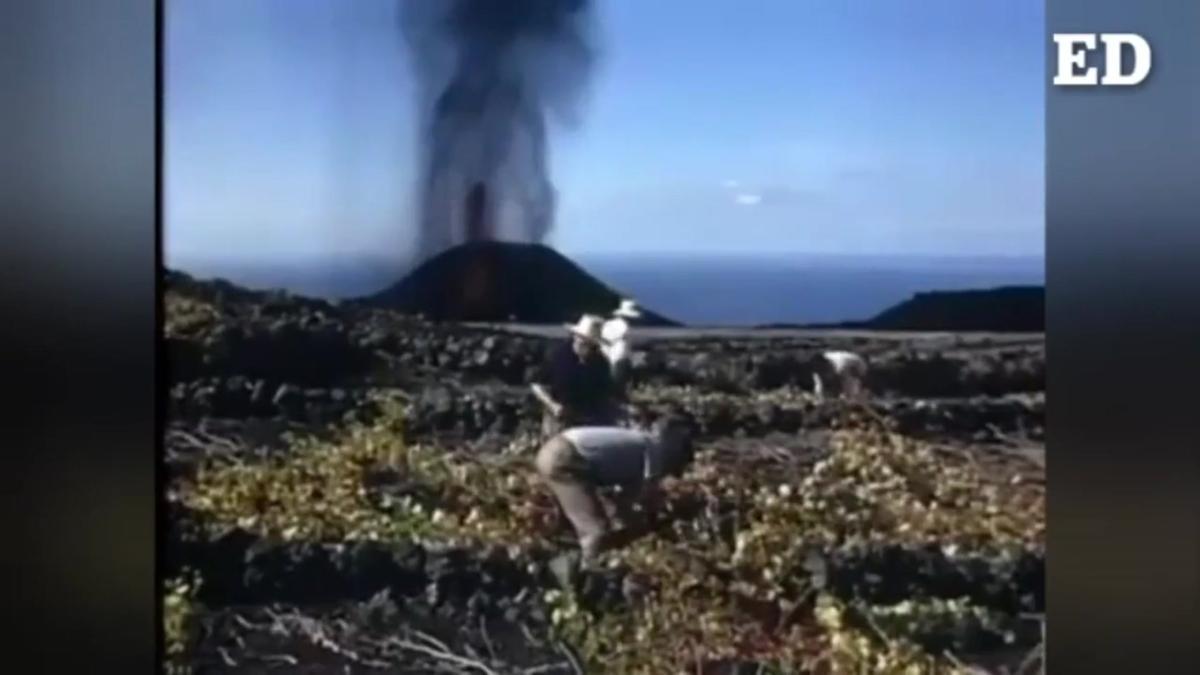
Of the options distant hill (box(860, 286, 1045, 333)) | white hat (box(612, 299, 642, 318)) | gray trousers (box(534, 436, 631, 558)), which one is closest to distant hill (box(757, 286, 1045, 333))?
distant hill (box(860, 286, 1045, 333))

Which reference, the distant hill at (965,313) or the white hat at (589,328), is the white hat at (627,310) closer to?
the white hat at (589,328)

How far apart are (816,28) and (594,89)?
37 cm

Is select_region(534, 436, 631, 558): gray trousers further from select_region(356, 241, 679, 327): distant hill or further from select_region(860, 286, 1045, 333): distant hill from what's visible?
select_region(860, 286, 1045, 333): distant hill

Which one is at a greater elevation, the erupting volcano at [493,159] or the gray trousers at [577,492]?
the erupting volcano at [493,159]

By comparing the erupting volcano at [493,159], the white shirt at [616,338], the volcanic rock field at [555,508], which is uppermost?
the erupting volcano at [493,159]

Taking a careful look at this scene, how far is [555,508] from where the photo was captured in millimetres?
2809

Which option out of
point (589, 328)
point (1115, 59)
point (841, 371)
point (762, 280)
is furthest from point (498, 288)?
point (1115, 59)

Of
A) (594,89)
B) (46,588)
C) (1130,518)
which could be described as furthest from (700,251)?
(46,588)

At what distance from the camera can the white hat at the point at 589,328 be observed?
280cm

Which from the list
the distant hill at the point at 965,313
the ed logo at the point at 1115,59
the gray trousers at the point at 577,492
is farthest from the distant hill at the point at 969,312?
the gray trousers at the point at 577,492

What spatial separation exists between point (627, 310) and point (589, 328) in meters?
0.07

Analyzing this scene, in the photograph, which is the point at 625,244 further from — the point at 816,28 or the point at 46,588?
the point at 46,588

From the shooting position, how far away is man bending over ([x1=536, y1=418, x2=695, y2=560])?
2.79 m

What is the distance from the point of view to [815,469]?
2779mm
